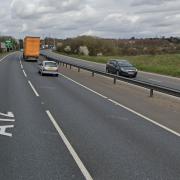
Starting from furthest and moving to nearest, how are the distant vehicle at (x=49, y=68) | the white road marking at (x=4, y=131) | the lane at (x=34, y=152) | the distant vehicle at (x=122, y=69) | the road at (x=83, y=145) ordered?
the distant vehicle at (x=122, y=69), the distant vehicle at (x=49, y=68), the white road marking at (x=4, y=131), the road at (x=83, y=145), the lane at (x=34, y=152)

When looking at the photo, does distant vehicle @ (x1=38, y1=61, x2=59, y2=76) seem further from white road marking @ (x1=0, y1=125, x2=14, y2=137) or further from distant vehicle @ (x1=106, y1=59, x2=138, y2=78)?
white road marking @ (x1=0, y1=125, x2=14, y2=137)

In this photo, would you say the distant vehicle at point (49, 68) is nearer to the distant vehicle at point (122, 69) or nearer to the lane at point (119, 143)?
the distant vehicle at point (122, 69)

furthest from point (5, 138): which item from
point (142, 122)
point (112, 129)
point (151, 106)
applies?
point (151, 106)

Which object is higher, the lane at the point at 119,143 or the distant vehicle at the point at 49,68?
the lane at the point at 119,143

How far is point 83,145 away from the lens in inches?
377

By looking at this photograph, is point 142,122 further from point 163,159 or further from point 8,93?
point 8,93

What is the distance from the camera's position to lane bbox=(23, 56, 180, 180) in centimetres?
748

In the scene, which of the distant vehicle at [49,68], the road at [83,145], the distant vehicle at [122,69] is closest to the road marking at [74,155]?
the road at [83,145]

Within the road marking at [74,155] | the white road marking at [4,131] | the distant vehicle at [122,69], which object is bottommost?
the distant vehicle at [122,69]

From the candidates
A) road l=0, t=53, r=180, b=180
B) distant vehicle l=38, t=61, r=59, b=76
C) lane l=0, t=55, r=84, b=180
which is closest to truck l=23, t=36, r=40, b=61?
distant vehicle l=38, t=61, r=59, b=76

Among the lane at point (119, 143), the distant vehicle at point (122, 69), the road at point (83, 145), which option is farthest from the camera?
the distant vehicle at point (122, 69)

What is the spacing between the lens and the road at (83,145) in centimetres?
732

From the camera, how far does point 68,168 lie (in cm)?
753

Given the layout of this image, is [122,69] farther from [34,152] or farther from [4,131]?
[34,152]
